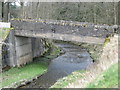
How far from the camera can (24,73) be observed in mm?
22766

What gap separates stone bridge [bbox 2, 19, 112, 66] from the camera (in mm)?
20089

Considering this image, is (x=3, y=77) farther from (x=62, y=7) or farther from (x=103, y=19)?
(x=62, y=7)

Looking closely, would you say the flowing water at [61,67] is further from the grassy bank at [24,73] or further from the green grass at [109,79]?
the green grass at [109,79]

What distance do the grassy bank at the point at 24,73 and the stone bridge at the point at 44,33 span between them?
1.48 metres

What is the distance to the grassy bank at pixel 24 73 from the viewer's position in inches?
783

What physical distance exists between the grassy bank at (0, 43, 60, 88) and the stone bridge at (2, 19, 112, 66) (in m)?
1.48

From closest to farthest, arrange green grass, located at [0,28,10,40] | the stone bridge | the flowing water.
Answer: the stone bridge < the flowing water < green grass, located at [0,28,10,40]

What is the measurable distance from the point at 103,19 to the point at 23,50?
58.5 feet

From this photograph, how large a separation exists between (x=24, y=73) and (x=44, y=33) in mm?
5450

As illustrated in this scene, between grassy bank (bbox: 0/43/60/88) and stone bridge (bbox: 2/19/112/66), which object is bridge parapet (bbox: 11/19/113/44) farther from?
grassy bank (bbox: 0/43/60/88)

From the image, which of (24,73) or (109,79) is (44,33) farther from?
(109,79)

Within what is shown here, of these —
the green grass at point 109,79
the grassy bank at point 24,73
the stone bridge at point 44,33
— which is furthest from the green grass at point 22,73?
the green grass at point 109,79

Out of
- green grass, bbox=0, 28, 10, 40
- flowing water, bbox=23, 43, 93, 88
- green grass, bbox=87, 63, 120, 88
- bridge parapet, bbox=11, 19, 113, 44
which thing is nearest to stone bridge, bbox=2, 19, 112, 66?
bridge parapet, bbox=11, 19, 113, 44

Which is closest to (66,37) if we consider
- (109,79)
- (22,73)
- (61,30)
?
(61,30)
